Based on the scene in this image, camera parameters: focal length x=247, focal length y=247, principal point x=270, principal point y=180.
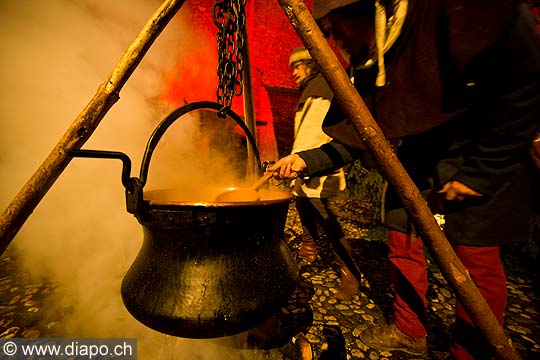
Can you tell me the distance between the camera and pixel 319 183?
3.42 meters

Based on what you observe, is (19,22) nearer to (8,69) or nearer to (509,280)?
(8,69)

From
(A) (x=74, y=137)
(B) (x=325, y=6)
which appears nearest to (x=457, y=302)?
(B) (x=325, y=6)

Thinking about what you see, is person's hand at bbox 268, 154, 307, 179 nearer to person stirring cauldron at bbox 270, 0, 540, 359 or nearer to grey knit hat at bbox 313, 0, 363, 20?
person stirring cauldron at bbox 270, 0, 540, 359

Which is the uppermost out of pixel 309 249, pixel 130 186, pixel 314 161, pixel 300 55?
pixel 300 55

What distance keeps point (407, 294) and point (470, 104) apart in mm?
1571

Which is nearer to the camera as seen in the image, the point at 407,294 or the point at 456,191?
the point at 456,191

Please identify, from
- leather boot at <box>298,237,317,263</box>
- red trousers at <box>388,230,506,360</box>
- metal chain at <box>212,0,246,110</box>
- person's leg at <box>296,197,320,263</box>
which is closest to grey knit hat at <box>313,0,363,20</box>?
metal chain at <box>212,0,246,110</box>

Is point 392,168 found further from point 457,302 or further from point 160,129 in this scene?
point 457,302

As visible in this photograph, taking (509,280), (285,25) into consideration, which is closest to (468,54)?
(509,280)

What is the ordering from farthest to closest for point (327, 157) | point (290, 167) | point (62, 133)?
point (62, 133)
point (327, 157)
point (290, 167)

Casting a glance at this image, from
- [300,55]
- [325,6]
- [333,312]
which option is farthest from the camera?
[300,55]

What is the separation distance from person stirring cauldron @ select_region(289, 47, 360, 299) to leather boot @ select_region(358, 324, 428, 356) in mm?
754

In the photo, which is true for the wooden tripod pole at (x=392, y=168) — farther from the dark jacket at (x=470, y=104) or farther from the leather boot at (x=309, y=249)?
the leather boot at (x=309, y=249)

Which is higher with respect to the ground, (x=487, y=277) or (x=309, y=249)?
(x=487, y=277)
